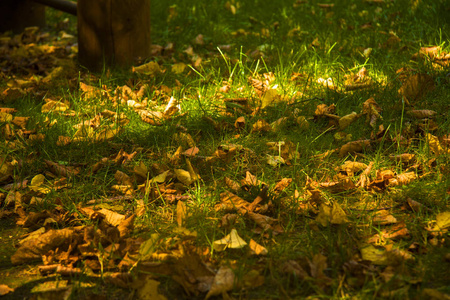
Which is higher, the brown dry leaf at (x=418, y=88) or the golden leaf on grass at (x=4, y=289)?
the brown dry leaf at (x=418, y=88)

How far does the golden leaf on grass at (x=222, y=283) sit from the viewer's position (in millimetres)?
1527

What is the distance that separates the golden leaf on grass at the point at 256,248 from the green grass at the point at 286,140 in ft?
0.09

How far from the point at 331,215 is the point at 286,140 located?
743 mm

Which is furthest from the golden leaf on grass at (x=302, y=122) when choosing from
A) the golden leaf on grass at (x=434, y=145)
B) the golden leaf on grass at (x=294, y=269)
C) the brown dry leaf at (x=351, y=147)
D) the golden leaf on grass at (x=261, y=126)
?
the golden leaf on grass at (x=294, y=269)

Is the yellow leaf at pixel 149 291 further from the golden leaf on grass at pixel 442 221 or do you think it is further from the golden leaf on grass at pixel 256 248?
the golden leaf on grass at pixel 442 221

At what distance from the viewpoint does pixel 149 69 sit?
3576 millimetres

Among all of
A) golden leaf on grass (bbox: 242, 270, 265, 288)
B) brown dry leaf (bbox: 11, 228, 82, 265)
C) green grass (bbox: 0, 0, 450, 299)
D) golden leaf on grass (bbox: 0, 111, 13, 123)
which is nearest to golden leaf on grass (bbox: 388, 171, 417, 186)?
green grass (bbox: 0, 0, 450, 299)

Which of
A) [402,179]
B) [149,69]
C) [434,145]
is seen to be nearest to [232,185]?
[402,179]

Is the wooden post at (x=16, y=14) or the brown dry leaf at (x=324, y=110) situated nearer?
the brown dry leaf at (x=324, y=110)

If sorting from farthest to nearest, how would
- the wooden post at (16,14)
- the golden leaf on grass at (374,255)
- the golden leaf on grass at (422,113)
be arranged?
the wooden post at (16,14), the golden leaf on grass at (422,113), the golden leaf on grass at (374,255)

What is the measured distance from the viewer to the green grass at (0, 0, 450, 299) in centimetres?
166

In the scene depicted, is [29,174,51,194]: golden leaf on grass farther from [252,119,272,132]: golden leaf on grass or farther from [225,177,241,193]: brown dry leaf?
[252,119,272,132]: golden leaf on grass

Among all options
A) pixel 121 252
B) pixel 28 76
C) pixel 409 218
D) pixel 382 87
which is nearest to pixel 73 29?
pixel 28 76

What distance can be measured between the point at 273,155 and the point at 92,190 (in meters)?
0.91
